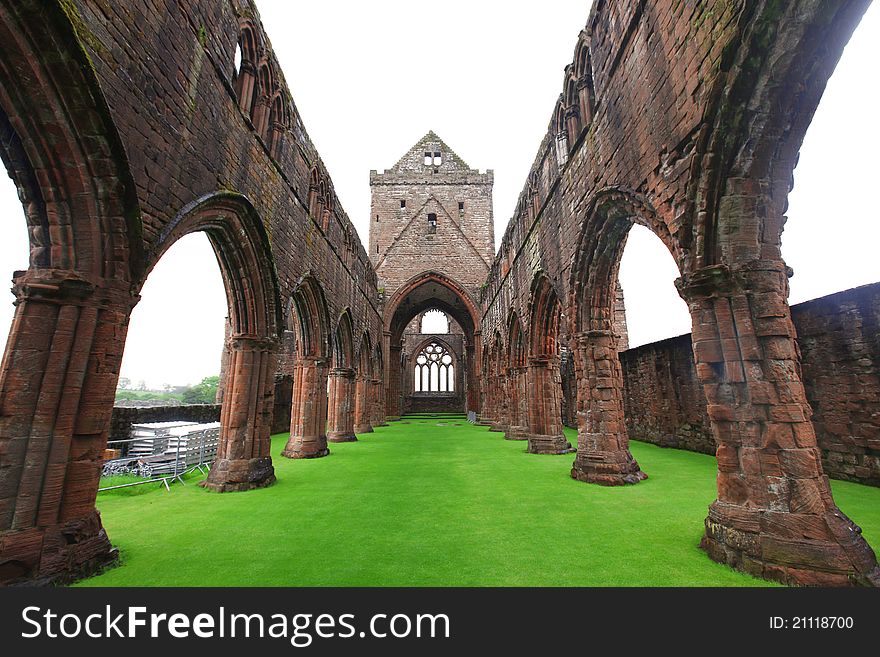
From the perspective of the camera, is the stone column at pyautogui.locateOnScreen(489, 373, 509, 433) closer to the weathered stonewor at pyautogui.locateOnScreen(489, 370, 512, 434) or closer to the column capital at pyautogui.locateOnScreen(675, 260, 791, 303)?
the weathered stonewor at pyautogui.locateOnScreen(489, 370, 512, 434)

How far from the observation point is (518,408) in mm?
13242

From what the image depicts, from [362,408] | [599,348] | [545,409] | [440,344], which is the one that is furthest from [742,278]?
[440,344]

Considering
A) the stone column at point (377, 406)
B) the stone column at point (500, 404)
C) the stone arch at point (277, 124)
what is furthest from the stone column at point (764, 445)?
the stone column at point (377, 406)

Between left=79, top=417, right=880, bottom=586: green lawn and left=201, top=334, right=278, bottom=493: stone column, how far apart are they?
1.12 feet

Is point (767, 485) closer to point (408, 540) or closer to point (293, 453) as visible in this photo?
point (408, 540)

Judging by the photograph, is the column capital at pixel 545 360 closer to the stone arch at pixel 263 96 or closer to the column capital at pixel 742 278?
the column capital at pixel 742 278

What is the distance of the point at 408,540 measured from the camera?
3.75m

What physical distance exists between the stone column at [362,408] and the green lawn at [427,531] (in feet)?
29.2

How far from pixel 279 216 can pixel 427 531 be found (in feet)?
19.8

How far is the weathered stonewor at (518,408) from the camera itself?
12.8 metres

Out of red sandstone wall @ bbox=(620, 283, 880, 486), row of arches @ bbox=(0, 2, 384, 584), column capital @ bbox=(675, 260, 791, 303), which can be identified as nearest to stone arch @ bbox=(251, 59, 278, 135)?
row of arches @ bbox=(0, 2, 384, 584)

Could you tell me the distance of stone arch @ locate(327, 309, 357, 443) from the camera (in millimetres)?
12867

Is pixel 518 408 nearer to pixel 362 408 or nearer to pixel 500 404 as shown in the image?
pixel 500 404

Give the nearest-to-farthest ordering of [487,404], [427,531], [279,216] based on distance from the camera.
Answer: [427,531], [279,216], [487,404]
